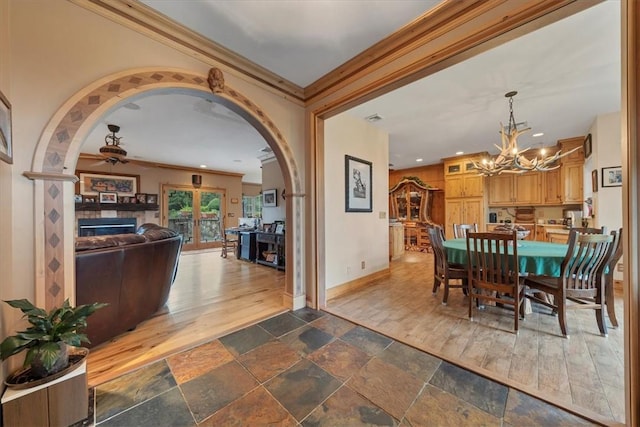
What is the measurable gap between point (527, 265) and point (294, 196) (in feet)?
8.40

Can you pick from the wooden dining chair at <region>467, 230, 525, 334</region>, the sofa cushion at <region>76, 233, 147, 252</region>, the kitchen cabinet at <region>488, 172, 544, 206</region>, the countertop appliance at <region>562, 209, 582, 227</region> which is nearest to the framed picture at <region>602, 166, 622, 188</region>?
the countertop appliance at <region>562, 209, 582, 227</region>

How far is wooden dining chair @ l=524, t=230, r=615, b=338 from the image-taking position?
6.93ft

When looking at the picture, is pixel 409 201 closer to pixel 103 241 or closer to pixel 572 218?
pixel 572 218

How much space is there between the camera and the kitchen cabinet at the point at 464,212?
606 centimetres

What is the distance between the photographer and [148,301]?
2420mm

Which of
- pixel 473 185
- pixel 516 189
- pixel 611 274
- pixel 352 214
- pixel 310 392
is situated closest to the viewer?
pixel 310 392

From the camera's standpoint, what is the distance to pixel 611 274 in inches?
90.0

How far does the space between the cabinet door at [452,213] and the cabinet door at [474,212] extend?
4.6 inches

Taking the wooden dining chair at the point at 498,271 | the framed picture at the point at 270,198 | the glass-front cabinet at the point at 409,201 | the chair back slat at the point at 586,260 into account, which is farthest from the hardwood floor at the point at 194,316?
the glass-front cabinet at the point at 409,201

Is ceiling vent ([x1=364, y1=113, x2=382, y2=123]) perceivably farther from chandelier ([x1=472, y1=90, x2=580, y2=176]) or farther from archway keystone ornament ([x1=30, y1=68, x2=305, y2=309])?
archway keystone ornament ([x1=30, y1=68, x2=305, y2=309])

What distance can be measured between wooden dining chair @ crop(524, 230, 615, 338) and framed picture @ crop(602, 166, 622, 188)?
2.41 metres

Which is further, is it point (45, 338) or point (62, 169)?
point (62, 169)

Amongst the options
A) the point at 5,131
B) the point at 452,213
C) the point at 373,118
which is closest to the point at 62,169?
the point at 5,131

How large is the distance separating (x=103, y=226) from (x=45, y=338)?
6.56 m
